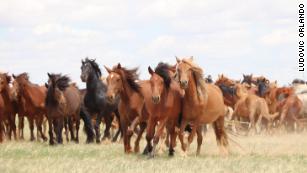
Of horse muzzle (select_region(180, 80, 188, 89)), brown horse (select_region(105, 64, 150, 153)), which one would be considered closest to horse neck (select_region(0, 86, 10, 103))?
brown horse (select_region(105, 64, 150, 153))

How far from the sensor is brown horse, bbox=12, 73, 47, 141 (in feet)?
68.6

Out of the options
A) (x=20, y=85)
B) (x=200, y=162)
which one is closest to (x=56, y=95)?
(x=20, y=85)

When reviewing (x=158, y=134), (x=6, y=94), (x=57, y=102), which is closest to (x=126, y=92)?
(x=158, y=134)

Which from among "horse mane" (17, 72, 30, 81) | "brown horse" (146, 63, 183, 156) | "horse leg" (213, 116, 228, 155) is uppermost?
"horse mane" (17, 72, 30, 81)

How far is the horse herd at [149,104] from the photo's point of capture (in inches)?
579

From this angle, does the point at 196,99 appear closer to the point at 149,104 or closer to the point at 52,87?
the point at 149,104

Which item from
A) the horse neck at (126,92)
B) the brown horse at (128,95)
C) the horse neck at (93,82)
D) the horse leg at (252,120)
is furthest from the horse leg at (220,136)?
the horse leg at (252,120)

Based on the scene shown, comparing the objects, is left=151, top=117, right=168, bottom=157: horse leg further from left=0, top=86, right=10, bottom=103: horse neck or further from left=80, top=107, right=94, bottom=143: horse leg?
left=0, top=86, right=10, bottom=103: horse neck

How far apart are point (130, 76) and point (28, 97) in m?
5.98

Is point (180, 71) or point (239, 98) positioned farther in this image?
point (239, 98)

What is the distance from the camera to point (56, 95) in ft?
64.4

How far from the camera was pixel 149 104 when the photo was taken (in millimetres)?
14789

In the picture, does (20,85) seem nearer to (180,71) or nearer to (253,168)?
(180,71)

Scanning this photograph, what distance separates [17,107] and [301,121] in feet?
42.2
